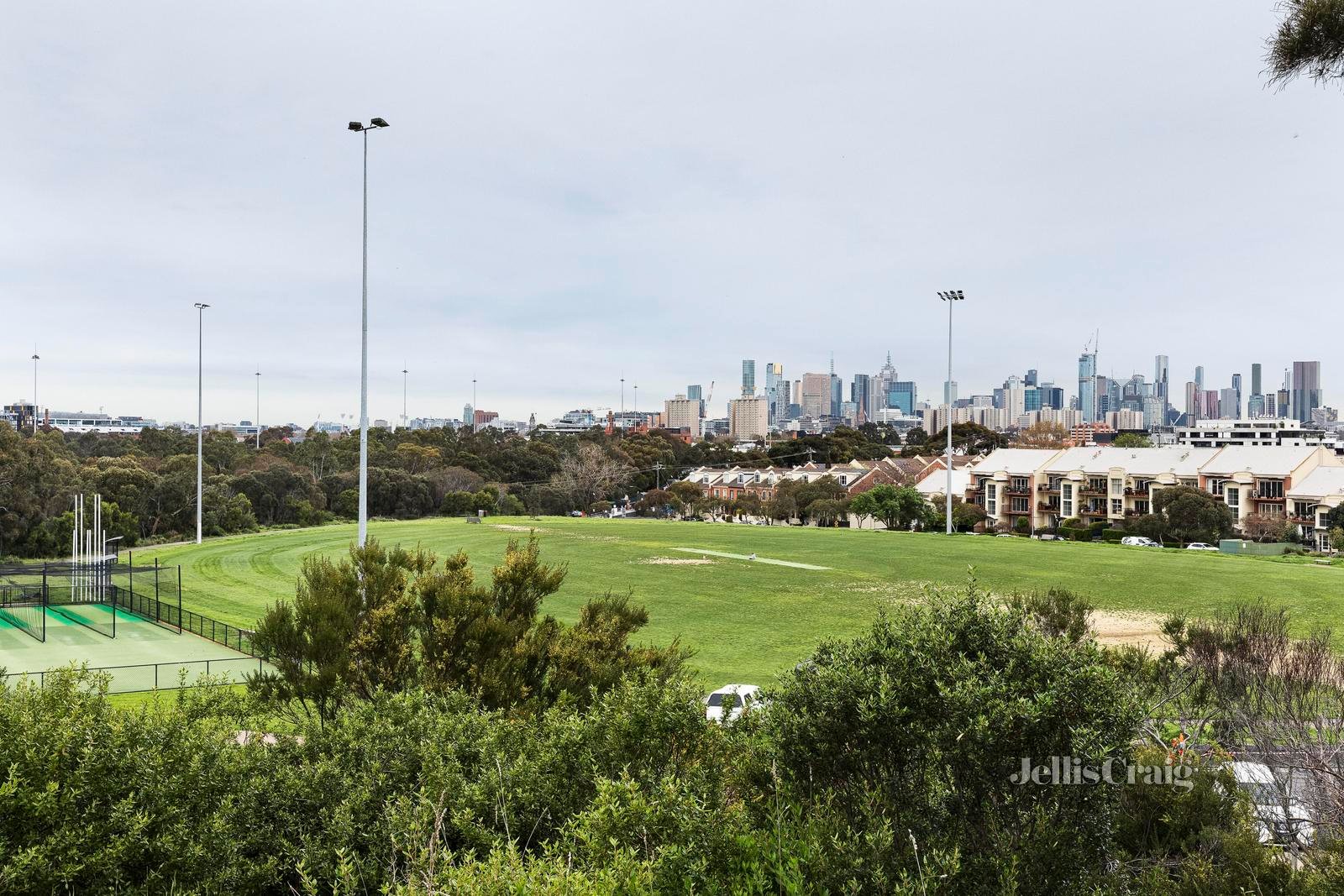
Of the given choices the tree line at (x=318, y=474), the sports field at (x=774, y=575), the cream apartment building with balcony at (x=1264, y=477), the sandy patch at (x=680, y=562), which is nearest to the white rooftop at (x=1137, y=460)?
the cream apartment building with balcony at (x=1264, y=477)

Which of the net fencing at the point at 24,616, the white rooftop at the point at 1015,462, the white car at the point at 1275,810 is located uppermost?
the white rooftop at the point at 1015,462

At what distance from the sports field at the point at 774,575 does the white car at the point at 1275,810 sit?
11283mm

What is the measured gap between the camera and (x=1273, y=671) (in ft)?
46.9

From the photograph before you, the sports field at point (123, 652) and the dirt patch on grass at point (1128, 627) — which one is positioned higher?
the dirt patch on grass at point (1128, 627)

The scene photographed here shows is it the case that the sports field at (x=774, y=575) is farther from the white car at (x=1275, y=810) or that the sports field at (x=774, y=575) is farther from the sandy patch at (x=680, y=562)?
the white car at (x=1275, y=810)

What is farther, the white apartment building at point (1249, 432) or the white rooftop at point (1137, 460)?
the white apartment building at point (1249, 432)

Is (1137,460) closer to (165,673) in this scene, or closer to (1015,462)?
(1015,462)

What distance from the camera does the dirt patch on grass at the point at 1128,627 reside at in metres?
24.2

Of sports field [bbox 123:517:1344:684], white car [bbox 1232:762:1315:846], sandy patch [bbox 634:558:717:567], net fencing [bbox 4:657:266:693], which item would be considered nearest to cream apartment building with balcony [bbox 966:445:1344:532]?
sports field [bbox 123:517:1344:684]

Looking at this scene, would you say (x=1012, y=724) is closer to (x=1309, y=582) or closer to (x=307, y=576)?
(x=307, y=576)

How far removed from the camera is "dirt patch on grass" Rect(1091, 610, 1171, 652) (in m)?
24.2

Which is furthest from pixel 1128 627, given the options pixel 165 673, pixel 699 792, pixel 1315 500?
pixel 1315 500

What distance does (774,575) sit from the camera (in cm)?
3862

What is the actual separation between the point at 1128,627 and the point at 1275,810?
19948mm
